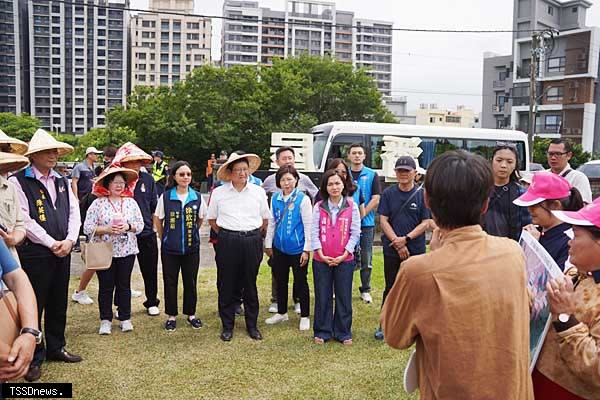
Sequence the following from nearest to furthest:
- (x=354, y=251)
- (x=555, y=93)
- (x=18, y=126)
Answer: (x=354, y=251) → (x=555, y=93) → (x=18, y=126)

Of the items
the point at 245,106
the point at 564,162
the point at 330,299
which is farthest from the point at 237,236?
the point at 245,106

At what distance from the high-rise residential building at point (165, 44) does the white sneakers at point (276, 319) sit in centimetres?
8321

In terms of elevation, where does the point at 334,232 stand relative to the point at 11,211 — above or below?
below

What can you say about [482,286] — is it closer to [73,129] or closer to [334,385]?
[334,385]

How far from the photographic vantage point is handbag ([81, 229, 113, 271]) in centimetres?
421

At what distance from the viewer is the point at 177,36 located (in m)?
84.4

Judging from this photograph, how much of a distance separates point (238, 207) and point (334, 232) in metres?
0.87

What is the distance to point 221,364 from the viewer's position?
389cm

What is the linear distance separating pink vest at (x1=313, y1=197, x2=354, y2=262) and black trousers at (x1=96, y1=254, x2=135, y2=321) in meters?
1.70

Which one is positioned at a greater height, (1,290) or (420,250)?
(1,290)

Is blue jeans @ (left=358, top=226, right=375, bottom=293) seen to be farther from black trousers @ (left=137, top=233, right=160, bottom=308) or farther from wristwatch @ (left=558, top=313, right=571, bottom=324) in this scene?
wristwatch @ (left=558, top=313, right=571, bottom=324)

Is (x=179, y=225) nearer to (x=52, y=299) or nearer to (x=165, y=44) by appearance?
(x=52, y=299)

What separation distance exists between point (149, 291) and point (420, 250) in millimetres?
2712

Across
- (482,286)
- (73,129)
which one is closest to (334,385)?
(482,286)
